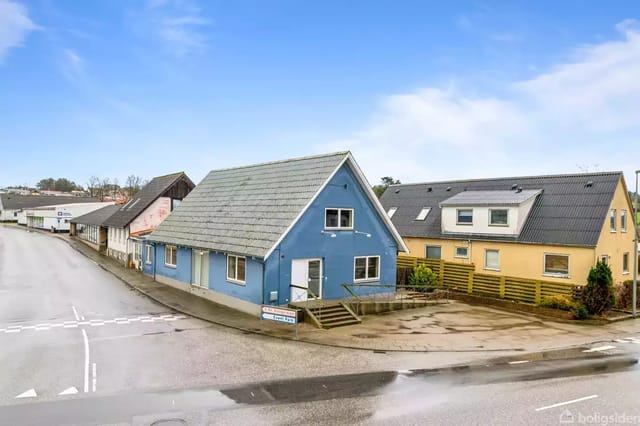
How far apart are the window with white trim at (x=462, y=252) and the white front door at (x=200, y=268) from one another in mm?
17260

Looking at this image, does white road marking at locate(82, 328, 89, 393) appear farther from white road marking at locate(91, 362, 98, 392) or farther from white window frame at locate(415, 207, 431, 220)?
white window frame at locate(415, 207, 431, 220)

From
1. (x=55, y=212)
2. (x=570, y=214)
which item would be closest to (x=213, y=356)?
(x=570, y=214)

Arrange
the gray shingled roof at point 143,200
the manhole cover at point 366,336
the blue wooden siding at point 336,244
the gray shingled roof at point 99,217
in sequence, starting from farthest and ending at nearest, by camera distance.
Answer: the gray shingled roof at point 99,217 < the gray shingled roof at point 143,200 < the blue wooden siding at point 336,244 < the manhole cover at point 366,336

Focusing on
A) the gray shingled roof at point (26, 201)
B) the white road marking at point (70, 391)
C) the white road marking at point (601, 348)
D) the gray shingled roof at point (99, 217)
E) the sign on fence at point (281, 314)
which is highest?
the gray shingled roof at point (26, 201)

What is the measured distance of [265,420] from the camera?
9953mm

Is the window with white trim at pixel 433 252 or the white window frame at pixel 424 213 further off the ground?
the white window frame at pixel 424 213

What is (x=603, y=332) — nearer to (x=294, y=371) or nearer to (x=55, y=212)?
(x=294, y=371)

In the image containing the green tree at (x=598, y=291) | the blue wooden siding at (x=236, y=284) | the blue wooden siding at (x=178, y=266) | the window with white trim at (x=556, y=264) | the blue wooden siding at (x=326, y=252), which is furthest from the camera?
the window with white trim at (x=556, y=264)

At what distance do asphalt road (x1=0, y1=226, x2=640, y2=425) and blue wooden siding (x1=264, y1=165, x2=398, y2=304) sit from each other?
3990 mm

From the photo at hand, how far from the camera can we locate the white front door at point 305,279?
21234mm

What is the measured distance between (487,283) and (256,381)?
19.9 m

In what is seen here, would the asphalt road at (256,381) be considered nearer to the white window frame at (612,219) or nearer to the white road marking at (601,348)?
the white road marking at (601,348)

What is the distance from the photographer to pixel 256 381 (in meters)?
12.5

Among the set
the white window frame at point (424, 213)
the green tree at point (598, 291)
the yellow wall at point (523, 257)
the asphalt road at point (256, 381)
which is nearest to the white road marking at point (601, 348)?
the asphalt road at point (256, 381)
